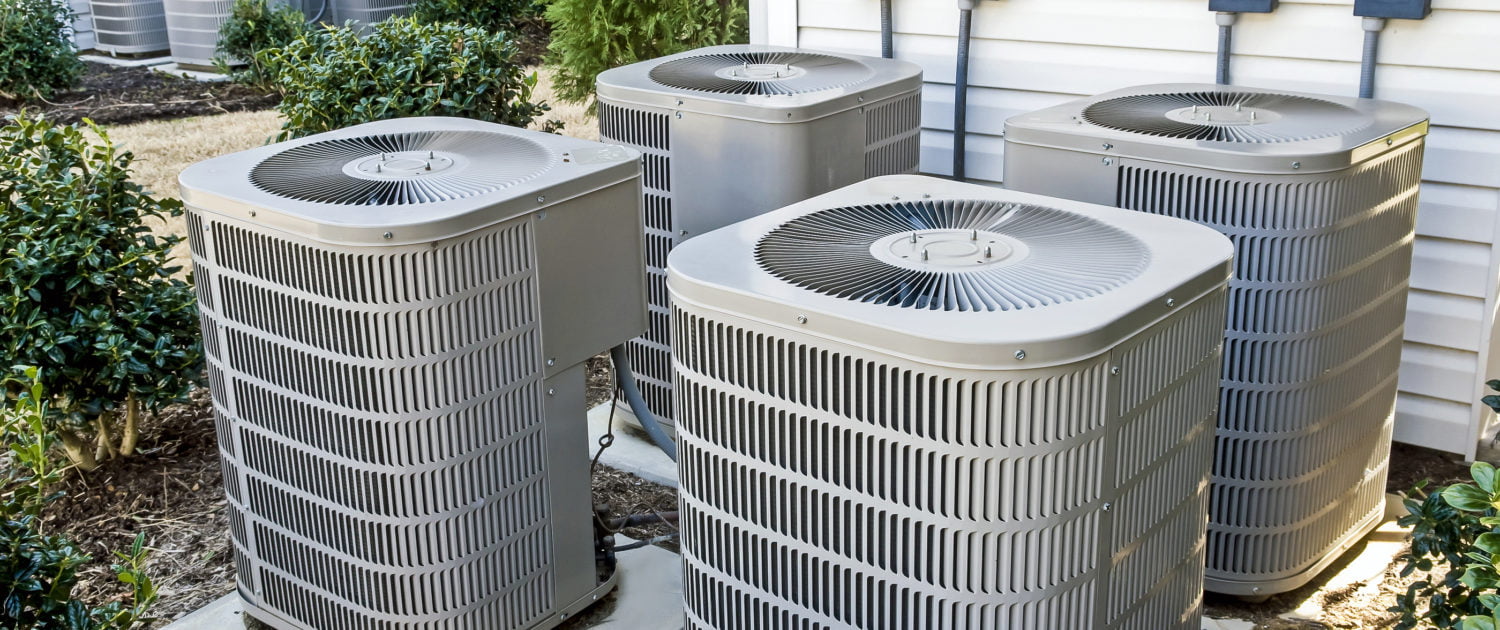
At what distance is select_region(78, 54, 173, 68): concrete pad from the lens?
1202 centimetres

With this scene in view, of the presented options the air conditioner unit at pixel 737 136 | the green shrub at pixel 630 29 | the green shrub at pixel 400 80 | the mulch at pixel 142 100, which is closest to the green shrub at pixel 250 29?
the mulch at pixel 142 100

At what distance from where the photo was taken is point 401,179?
2744mm

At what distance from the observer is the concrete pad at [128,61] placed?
39.4ft

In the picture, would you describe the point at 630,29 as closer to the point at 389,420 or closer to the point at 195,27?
the point at 389,420

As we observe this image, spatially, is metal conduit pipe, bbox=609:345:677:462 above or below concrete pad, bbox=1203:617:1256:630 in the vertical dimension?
above

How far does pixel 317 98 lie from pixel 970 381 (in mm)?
3711

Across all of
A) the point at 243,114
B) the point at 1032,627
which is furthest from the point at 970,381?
the point at 243,114

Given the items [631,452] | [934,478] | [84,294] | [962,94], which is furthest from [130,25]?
[934,478]

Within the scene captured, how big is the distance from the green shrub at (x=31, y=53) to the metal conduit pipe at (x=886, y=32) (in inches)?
316

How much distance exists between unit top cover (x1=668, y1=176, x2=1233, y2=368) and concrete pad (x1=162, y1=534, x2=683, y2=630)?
1140mm

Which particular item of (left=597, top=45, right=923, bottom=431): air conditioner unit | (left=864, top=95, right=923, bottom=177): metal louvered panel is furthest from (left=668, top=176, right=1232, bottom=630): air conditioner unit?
(left=864, top=95, right=923, bottom=177): metal louvered panel

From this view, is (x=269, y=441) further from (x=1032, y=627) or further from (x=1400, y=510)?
(x=1400, y=510)

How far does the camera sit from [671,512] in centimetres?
364

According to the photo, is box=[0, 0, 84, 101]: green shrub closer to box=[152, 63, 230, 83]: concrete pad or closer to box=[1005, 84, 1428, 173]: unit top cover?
box=[152, 63, 230, 83]: concrete pad
